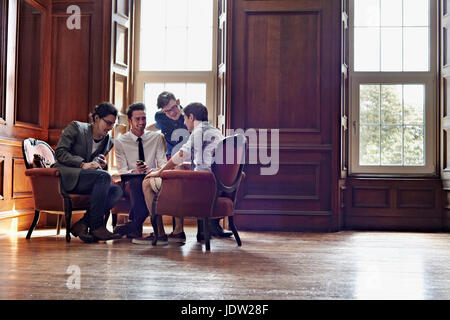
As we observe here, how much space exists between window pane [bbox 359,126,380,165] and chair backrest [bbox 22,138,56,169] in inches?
131

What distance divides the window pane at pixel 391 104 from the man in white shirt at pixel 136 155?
106 inches

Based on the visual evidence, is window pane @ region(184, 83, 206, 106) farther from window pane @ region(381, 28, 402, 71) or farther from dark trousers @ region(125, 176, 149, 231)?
window pane @ region(381, 28, 402, 71)

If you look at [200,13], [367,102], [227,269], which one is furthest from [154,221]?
[367,102]

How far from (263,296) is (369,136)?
367 centimetres

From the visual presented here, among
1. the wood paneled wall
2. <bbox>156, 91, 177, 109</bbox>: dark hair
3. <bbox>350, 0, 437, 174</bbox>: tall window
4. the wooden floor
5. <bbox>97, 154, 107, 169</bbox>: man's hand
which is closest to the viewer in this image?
the wooden floor

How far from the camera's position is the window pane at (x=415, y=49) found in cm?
518

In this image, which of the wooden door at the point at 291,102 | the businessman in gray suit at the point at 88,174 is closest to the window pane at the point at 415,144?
the wooden door at the point at 291,102

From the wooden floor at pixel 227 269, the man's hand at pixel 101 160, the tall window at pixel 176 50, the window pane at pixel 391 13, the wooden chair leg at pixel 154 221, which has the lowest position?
the wooden floor at pixel 227 269

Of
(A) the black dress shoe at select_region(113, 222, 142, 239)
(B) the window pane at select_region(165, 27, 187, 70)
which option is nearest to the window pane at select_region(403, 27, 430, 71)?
(B) the window pane at select_region(165, 27, 187, 70)

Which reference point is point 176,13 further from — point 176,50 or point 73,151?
point 73,151

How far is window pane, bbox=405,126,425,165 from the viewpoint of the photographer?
17.0 feet

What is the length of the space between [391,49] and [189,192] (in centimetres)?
328

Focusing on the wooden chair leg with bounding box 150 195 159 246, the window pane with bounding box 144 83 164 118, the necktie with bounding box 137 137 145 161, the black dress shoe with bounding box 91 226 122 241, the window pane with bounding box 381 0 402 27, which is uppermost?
the window pane with bounding box 381 0 402 27

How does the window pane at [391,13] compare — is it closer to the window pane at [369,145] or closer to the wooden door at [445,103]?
the wooden door at [445,103]
